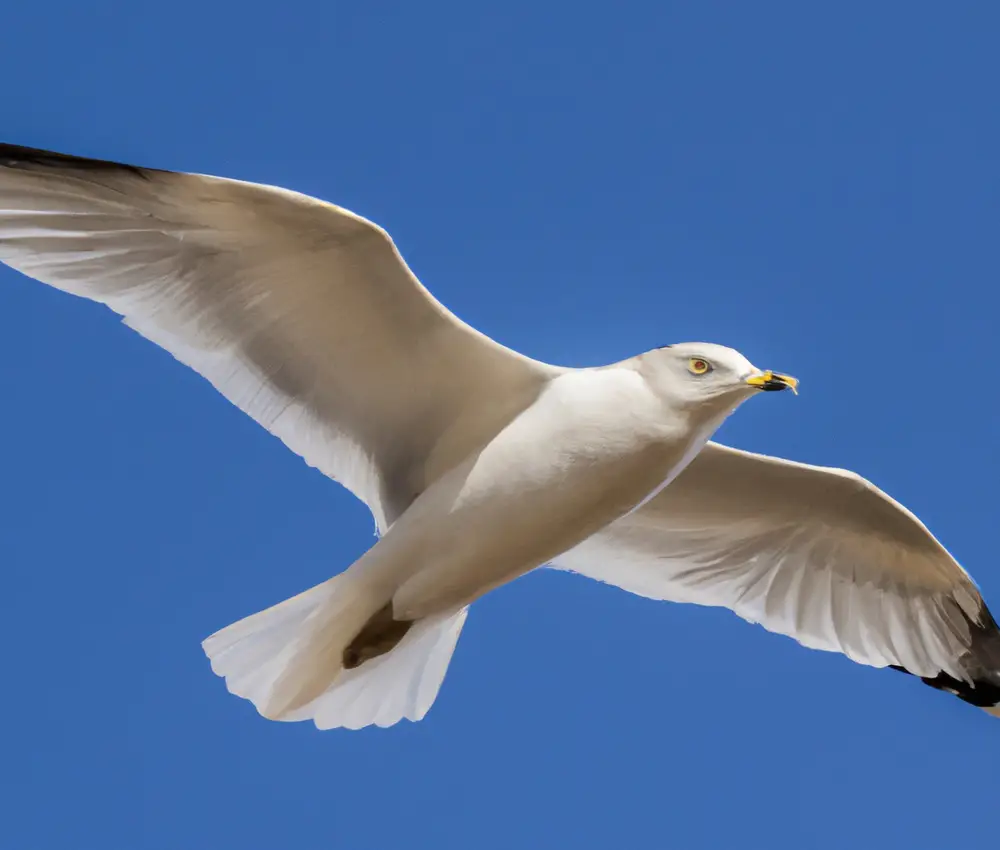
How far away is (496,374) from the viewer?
24.1ft

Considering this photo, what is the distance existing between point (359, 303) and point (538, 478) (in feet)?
3.34

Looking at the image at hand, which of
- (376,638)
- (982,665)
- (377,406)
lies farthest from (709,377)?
(982,665)

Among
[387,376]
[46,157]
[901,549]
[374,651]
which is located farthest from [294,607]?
[901,549]

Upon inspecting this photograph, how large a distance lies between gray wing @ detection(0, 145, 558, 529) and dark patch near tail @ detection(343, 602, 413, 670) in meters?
0.55

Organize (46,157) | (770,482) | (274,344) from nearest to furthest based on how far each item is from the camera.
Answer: (46,157) < (274,344) < (770,482)

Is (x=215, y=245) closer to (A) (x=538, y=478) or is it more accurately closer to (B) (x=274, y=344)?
(B) (x=274, y=344)

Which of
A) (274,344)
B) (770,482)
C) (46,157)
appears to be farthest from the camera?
(770,482)

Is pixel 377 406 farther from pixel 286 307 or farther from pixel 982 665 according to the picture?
pixel 982 665

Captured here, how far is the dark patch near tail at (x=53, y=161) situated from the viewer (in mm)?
6926

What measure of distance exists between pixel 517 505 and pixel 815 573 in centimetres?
194

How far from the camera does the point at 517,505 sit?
709 centimetres

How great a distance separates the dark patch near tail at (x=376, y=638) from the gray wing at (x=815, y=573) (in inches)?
45.8

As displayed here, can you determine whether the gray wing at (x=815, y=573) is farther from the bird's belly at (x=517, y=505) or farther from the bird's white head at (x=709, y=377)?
the bird's white head at (x=709, y=377)

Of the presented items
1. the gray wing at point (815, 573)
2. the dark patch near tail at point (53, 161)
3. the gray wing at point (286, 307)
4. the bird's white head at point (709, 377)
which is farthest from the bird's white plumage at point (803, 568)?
the dark patch near tail at point (53, 161)
